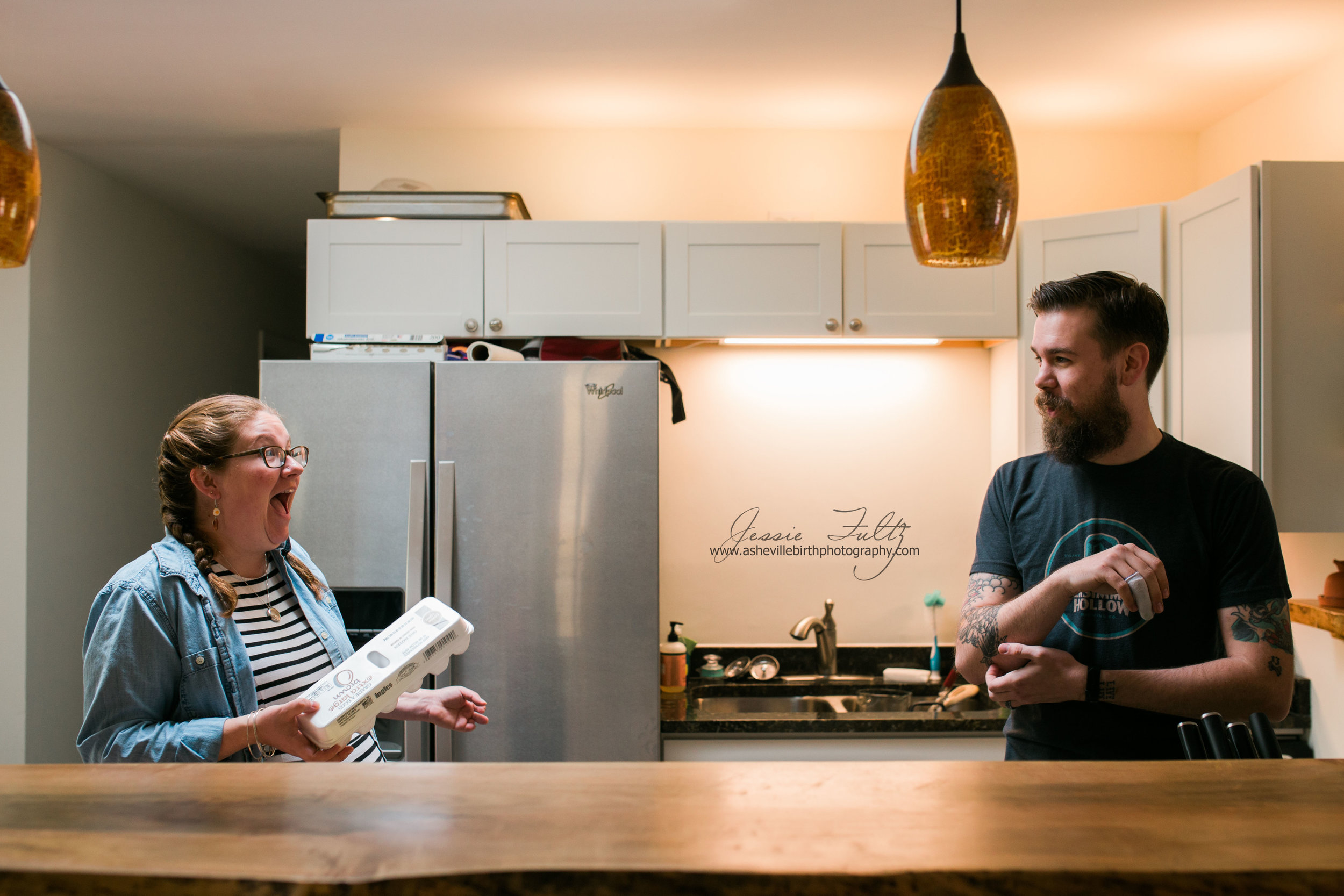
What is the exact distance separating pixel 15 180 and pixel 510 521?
148cm

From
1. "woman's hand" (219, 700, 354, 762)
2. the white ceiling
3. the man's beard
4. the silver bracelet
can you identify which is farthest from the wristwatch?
the white ceiling

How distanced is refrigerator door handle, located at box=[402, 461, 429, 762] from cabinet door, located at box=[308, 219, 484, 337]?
0.53 meters

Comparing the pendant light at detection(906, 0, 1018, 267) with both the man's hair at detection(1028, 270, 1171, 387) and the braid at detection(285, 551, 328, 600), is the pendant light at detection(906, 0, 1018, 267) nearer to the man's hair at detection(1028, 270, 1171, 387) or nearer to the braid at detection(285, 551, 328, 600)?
the man's hair at detection(1028, 270, 1171, 387)

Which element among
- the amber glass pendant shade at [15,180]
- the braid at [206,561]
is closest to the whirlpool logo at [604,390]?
the braid at [206,561]

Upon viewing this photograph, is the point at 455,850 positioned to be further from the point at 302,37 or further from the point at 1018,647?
the point at 302,37

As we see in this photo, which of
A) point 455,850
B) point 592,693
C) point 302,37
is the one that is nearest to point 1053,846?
point 455,850

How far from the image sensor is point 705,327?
2.59 m

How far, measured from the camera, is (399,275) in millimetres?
2574

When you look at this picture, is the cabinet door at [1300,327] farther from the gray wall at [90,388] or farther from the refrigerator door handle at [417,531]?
the gray wall at [90,388]

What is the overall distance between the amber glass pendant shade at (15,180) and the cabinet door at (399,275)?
1.66m

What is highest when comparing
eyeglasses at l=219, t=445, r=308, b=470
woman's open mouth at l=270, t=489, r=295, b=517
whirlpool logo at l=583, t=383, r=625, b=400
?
whirlpool logo at l=583, t=383, r=625, b=400

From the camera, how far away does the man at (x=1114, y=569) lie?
1.25 m

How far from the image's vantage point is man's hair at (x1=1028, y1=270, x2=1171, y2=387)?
55.7 inches

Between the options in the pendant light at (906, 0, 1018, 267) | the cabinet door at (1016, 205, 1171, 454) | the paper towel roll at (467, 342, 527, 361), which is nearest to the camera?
the pendant light at (906, 0, 1018, 267)
